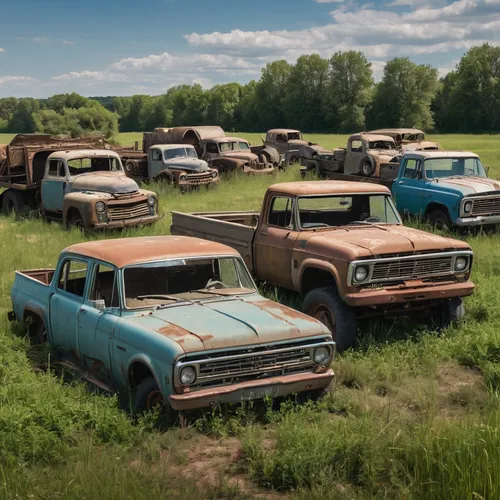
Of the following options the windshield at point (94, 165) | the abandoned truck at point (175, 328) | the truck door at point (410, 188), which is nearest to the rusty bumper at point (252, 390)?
the abandoned truck at point (175, 328)

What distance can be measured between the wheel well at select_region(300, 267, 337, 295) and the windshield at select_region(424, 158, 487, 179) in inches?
278

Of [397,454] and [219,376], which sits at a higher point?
[219,376]

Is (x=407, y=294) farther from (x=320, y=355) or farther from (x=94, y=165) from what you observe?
(x=94, y=165)

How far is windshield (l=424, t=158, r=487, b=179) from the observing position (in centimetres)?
1500

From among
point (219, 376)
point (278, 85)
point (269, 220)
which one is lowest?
point (219, 376)

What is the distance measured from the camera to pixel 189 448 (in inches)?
212

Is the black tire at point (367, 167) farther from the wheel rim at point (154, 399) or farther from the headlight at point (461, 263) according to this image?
the wheel rim at point (154, 399)

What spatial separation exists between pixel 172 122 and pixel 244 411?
4653 inches

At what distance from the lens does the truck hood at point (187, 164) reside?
75.9 feet

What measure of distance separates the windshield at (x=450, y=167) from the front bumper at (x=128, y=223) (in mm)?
5774

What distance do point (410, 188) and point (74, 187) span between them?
7165 mm

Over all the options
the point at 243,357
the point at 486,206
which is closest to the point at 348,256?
the point at 243,357

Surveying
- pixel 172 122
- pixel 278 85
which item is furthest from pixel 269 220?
pixel 172 122

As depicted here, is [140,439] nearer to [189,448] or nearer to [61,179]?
[189,448]
